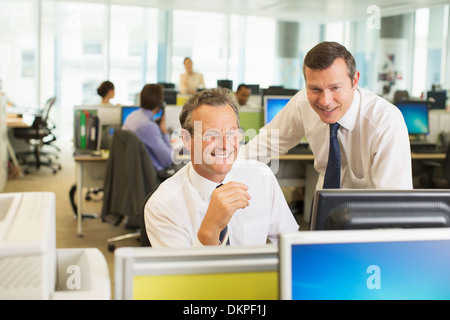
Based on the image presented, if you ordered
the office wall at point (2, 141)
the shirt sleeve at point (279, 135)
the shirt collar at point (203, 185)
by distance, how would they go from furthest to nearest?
the office wall at point (2, 141), the shirt sleeve at point (279, 135), the shirt collar at point (203, 185)

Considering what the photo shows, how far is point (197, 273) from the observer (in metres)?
0.95

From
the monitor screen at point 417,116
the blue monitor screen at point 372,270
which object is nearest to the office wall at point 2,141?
the monitor screen at point 417,116

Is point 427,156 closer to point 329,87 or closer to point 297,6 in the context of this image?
point 329,87

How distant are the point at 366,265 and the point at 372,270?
2cm

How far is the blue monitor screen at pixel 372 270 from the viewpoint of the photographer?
0.93m

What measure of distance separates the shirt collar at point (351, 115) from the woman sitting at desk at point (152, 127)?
2305 millimetres

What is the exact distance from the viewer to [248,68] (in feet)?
43.0

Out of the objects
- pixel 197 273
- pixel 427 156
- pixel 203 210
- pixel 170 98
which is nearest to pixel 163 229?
pixel 203 210

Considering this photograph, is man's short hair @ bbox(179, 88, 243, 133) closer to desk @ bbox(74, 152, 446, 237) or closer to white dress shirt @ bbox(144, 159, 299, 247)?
white dress shirt @ bbox(144, 159, 299, 247)

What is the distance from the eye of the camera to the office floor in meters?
4.50

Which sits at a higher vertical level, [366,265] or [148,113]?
[148,113]

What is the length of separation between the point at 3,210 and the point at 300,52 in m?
13.0

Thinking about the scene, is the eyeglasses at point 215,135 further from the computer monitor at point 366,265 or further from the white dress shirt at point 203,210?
the computer monitor at point 366,265
